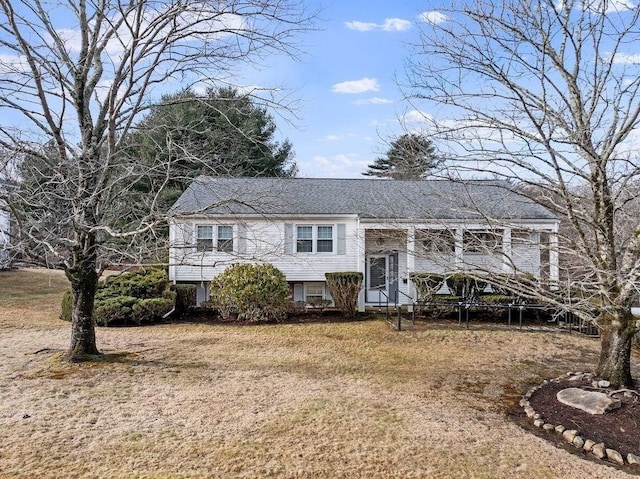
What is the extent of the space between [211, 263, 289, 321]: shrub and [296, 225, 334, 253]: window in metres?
2.32

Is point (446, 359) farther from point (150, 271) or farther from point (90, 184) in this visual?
point (150, 271)

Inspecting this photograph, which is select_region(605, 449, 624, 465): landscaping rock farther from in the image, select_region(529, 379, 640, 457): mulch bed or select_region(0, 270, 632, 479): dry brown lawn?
select_region(0, 270, 632, 479): dry brown lawn

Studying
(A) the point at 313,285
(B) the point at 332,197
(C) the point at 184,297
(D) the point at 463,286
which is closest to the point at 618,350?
(D) the point at 463,286

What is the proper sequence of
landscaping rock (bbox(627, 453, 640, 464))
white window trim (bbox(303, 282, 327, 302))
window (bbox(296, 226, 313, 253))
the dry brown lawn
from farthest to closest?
white window trim (bbox(303, 282, 327, 302)), window (bbox(296, 226, 313, 253)), landscaping rock (bbox(627, 453, 640, 464)), the dry brown lawn

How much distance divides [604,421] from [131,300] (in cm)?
1052

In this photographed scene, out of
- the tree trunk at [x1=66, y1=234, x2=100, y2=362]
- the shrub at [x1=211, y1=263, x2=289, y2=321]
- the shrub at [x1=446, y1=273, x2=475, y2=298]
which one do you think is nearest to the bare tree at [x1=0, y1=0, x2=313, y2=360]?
the tree trunk at [x1=66, y1=234, x2=100, y2=362]

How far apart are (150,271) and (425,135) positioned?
34.6 feet

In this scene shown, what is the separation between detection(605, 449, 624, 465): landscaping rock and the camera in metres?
4.63

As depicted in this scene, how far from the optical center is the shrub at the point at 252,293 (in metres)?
12.4

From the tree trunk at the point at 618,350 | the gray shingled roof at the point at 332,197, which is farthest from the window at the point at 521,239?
the gray shingled roof at the point at 332,197

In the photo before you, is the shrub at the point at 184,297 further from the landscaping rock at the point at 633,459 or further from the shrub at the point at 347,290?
the landscaping rock at the point at 633,459

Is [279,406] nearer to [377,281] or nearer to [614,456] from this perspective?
[614,456]

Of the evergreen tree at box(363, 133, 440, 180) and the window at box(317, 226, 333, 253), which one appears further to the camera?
the window at box(317, 226, 333, 253)

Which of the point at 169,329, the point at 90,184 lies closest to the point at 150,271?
the point at 169,329
